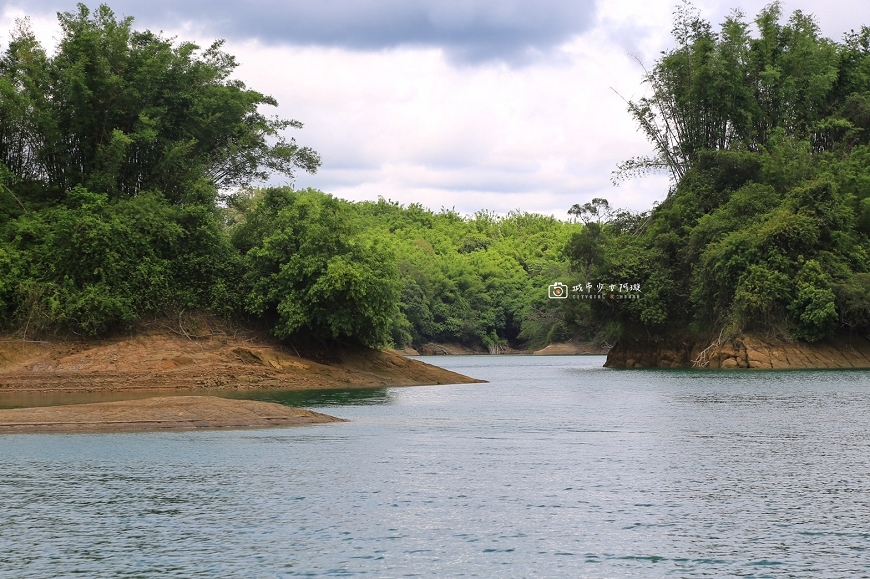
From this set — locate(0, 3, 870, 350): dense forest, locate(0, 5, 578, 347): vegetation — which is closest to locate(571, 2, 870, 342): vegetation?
locate(0, 3, 870, 350): dense forest

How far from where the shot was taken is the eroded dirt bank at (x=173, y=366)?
46.2 m

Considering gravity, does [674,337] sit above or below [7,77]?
below

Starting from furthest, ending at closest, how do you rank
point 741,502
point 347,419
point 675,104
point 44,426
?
point 675,104
point 347,419
point 44,426
point 741,502

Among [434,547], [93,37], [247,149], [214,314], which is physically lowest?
[434,547]

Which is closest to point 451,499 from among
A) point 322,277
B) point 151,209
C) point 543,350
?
point 322,277

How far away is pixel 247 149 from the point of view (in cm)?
6066

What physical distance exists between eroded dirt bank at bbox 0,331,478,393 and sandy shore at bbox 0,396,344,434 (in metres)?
15.8

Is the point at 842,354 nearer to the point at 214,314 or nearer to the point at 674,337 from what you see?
the point at 674,337

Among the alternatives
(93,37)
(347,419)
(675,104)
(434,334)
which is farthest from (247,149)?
(434,334)

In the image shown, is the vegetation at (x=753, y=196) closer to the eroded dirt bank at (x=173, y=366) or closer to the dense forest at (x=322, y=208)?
the dense forest at (x=322, y=208)

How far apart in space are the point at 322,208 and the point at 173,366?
11.3 metres

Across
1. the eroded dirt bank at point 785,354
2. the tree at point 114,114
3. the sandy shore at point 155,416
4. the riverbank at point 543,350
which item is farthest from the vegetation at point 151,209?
the riverbank at point 543,350

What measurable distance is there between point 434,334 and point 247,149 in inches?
2890

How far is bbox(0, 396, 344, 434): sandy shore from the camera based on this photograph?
2845 centimetres
